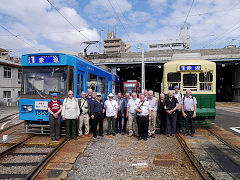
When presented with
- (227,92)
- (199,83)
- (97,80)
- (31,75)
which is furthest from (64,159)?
(227,92)

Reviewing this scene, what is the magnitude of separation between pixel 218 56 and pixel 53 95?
2447 centimetres

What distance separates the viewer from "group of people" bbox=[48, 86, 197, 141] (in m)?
7.21

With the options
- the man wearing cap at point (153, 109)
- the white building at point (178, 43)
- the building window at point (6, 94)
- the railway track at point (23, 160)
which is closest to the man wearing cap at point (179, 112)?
the man wearing cap at point (153, 109)

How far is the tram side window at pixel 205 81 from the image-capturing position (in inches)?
372

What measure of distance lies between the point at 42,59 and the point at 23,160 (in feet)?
12.1

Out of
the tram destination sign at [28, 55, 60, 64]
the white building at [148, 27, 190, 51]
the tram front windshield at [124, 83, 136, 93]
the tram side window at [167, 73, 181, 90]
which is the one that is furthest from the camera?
the white building at [148, 27, 190, 51]

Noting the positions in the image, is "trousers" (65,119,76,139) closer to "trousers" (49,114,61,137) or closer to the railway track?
"trousers" (49,114,61,137)

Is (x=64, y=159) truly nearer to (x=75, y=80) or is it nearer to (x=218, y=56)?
(x=75, y=80)

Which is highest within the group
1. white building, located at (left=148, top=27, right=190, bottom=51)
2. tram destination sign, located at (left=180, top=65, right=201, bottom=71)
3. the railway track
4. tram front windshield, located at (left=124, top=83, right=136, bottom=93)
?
white building, located at (left=148, top=27, right=190, bottom=51)

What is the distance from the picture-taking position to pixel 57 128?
7.29 meters

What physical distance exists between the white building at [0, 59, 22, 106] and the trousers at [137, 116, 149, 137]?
22612 millimetres

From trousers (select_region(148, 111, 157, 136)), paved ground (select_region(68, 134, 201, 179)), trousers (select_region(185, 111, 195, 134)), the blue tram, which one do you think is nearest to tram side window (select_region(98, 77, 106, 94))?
the blue tram

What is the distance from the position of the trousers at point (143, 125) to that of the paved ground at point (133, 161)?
1.11 ft

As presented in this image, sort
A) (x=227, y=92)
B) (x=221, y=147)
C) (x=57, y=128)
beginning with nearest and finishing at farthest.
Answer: (x=221, y=147), (x=57, y=128), (x=227, y=92)
